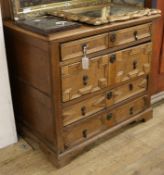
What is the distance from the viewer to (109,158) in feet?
5.84

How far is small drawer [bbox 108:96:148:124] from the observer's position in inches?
75.9

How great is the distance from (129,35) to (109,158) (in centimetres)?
76

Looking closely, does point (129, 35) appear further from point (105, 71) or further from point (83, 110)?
point (83, 110)

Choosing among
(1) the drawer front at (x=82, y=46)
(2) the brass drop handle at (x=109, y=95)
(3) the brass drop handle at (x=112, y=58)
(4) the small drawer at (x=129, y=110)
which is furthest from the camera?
(4) the small drawer at (x=129, y=110)

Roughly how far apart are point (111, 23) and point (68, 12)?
315 millimetres

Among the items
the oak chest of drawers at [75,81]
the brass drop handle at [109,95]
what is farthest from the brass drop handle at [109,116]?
the brass drop handle at [109,95]

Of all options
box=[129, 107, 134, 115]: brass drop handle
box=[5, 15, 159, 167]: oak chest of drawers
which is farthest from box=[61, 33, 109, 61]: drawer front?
box=[129, 107, 134, 115]: brass drop handle

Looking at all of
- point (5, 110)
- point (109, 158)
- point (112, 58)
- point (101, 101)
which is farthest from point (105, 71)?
point (5, 110)

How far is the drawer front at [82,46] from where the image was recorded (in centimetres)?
147

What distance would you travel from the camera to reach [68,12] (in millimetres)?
→ 1789

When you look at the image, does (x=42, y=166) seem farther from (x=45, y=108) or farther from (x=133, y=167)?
(x=133, y=167)

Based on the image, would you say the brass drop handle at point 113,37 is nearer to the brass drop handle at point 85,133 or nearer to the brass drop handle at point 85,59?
the brass drop handle at point 85,59

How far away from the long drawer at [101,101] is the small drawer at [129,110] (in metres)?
0.06

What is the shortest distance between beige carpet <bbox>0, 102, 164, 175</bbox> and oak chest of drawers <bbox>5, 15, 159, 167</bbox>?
0.07 metres
